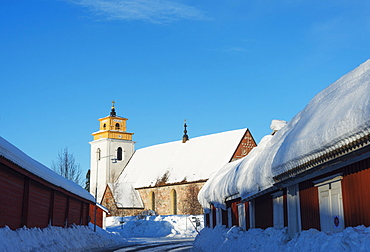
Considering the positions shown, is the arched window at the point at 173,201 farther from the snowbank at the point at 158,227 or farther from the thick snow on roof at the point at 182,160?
the snowbank at the point at 158,227

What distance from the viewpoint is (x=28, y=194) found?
644 inches

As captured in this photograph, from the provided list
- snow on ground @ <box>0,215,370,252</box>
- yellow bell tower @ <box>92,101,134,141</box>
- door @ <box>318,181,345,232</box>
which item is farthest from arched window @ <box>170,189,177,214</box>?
door @ <box>318,181,345,232</box>

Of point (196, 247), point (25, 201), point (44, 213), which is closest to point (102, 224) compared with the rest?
point (196, 247)

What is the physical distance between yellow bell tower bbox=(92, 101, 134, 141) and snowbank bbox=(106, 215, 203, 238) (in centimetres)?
2229

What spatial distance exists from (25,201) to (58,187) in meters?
4.00

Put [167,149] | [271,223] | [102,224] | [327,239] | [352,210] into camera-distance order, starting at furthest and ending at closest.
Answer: [167,149]
[102,224]
[271,223]
[352,210]
[327,239]

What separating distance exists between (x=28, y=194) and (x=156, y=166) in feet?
155

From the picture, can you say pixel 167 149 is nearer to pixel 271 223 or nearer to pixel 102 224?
pixel 102 224

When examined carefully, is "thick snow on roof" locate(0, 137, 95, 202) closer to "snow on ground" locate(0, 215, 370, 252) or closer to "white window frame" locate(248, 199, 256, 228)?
A: "snow on ground" locate(0, 215, 370, 252)

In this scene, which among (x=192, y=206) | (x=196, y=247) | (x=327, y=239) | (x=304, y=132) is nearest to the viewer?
(x=327, y=239)

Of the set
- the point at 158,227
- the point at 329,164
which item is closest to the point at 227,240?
the point at 329,164

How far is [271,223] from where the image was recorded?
15266 millimetres

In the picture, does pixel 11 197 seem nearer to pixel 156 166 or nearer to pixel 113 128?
pixel 156 166

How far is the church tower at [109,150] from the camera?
68.3 meters
